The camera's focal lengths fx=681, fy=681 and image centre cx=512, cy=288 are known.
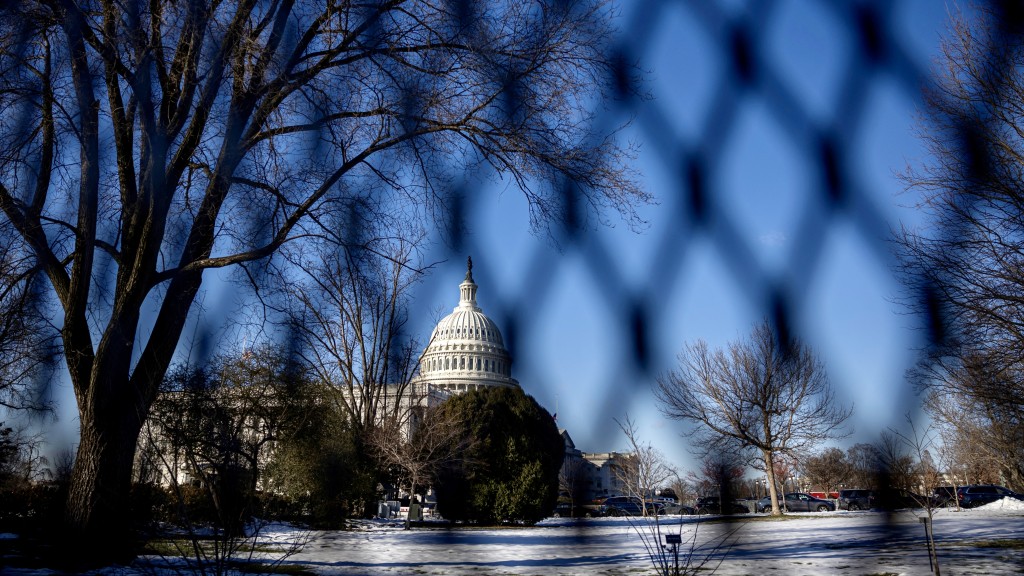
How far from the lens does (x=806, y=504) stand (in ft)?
88.2

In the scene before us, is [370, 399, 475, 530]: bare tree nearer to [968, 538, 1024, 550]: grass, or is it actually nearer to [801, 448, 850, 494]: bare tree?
[801, 448, 850, 494]: bare tree

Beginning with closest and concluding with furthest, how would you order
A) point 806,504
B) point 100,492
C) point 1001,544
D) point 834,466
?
1. point 834,466
2. point 100,492
3. point 1001,544
4. point 806,504


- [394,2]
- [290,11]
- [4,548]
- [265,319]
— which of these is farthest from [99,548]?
[394,2]

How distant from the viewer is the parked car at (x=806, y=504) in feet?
85.6

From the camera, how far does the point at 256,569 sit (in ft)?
16.9

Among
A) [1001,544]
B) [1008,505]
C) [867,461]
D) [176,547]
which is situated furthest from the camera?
[1008,505]

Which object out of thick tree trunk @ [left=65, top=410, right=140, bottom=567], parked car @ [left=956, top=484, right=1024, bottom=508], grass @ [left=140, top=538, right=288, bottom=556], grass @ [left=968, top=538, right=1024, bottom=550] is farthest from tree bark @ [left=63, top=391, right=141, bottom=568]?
parked car @ [left=956, top=484, right=1024, bottom=508]

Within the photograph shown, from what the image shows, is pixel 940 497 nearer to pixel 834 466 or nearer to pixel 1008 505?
pixel 834 466

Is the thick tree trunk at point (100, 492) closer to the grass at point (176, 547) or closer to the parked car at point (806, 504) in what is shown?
the grass at point (176, 547)

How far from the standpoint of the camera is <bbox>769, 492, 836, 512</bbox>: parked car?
26.1 meters

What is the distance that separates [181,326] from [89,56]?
2100 mm

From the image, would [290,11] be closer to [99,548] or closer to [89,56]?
[89,56]

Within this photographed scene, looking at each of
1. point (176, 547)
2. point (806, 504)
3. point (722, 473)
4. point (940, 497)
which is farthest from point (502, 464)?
point (722, 473)

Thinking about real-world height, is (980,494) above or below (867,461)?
below
